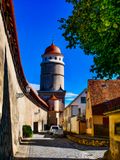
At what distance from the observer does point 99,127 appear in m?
34.5

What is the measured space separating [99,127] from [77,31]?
22.7 meters

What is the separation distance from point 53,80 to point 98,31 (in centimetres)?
8074

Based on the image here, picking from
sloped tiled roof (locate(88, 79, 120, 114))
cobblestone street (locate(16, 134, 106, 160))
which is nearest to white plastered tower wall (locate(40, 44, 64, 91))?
sloped tiled roof (locate(88, 79, 120, 114))

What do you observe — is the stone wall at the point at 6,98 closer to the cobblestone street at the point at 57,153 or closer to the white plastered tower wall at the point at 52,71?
the cobblestone street at the point at 57,153

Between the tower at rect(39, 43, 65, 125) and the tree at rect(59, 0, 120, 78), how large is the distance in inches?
2922

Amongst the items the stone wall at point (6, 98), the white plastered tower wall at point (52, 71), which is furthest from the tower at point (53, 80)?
the stone wall at point (6, 98)

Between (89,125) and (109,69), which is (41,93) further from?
(109,69)

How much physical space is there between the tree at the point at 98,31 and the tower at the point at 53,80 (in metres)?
74.2

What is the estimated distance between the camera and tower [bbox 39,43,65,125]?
297 ft

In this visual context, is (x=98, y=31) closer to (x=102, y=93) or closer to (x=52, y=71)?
(x=102, y=93)

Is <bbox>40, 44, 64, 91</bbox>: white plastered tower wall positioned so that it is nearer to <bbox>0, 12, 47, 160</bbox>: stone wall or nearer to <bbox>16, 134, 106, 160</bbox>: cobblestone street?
<bbox>16, 134, 106, 160</bbox>: cobblestone street

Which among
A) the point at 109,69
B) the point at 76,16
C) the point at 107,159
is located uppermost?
the point at 76,16

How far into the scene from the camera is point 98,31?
34.3 ft

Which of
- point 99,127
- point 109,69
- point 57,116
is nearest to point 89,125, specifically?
point 99,127
